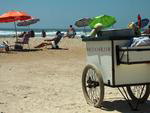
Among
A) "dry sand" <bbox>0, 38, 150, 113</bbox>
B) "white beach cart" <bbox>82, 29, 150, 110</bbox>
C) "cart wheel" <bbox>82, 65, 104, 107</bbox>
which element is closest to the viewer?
"white beach cart" <bbox>82, 29, 150, 110</bbox>

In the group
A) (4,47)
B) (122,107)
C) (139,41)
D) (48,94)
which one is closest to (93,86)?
(122,107)

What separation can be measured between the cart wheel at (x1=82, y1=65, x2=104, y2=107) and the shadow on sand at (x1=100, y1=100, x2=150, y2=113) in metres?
0.21

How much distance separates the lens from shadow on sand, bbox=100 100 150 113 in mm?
7334

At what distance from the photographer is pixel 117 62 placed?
22.6ft

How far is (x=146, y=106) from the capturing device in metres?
7.71

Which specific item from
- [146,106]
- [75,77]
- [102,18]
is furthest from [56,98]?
[102,18]

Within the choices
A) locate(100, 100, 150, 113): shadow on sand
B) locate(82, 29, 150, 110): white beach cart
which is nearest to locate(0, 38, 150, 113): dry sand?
locate(100, 100, 150, 113): shadow on sand

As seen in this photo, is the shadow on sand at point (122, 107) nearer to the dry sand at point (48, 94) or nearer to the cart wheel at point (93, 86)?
the dry sand at point (48, 94)

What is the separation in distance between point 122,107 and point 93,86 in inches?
25.2

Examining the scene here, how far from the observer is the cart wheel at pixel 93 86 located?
7.25 m

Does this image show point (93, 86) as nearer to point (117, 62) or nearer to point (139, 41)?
point (117, 62)

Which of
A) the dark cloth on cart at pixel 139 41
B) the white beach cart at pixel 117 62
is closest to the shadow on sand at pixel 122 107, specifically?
the white beach cart at pixel 117 62

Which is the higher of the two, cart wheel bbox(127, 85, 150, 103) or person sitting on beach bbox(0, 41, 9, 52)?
cart wheel bbox(127, 85, 150, 103)

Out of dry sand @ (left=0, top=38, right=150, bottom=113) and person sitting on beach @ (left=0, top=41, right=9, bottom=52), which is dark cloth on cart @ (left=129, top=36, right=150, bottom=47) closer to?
dry sand @ (left=0, top=38, right=150, bottom=113)
